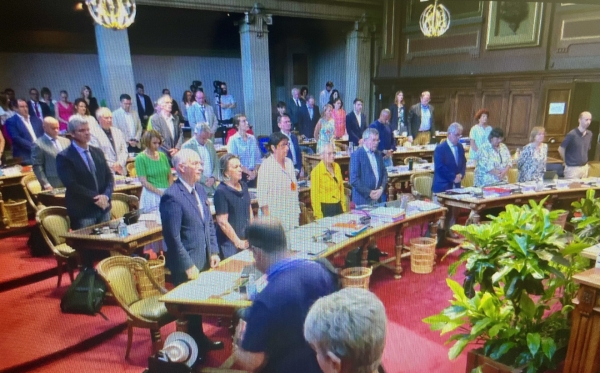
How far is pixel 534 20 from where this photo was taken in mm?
8023

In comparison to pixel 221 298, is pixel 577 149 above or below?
above

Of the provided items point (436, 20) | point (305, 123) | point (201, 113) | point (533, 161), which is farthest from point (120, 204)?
point (305, 123)

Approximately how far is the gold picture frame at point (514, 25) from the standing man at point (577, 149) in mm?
3369

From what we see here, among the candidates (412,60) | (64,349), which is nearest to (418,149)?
(412,60)

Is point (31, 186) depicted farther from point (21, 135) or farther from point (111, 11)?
point (111, 11)

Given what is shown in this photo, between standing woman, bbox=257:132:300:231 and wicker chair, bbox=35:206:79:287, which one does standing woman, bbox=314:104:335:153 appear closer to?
standing woman, bbox=257:132:300:231

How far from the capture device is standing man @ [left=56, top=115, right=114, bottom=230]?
350 cm

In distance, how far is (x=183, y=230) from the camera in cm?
277

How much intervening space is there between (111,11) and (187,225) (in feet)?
7.04

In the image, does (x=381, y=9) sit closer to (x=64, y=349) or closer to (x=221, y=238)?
(x=221, y=238)

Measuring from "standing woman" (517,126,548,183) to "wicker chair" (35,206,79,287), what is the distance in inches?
213

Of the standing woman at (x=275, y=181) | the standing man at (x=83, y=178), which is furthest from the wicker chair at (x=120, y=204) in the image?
the standing woman at (x=275, y=181)

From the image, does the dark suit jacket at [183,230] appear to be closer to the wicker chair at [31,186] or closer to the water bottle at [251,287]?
the water bottle at [251,287]

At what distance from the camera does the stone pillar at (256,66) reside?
349 inches
